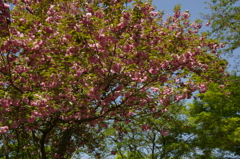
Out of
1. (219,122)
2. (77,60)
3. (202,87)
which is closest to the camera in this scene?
(77,60)

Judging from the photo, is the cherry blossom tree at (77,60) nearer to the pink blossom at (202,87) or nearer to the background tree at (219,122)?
the pink blossom at (202,87)

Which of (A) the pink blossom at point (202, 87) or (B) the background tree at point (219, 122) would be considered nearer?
(A) the pink blossom at point (202, 87)

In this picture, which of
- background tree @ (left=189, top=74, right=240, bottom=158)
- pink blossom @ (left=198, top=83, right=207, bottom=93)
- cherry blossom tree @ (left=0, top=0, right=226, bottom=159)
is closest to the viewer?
cherry blossom tree @ (left=0, top=0, right=226, bottom=159)

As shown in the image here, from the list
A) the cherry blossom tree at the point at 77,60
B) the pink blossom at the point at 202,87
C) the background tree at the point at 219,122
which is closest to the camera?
the cherry blossom tree at the point at 77,60

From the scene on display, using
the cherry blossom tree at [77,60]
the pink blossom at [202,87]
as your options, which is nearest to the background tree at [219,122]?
the pink blossom at [202,87]

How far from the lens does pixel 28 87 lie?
257 inches

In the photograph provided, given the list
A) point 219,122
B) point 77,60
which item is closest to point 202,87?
point 77,60

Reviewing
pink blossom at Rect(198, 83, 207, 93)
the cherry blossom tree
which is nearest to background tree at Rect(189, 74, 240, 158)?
pink blossom at Rect(198, 83, 207, 93)

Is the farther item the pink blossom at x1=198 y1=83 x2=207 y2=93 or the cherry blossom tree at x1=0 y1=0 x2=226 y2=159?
the pink blossom at x1=198 y1=83 x2=207 y2=93

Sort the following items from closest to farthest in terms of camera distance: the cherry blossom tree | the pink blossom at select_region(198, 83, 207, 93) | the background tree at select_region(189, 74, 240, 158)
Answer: the cherry blossom tree
the pink blossom at select_region(198, 83, 207, 93)
the background tree at select_region(189, 74, 240, 158)

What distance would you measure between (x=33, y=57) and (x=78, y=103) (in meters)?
1.95

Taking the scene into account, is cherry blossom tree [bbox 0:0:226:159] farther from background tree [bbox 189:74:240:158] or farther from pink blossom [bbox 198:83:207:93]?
background tree [bbox 189:74:240:158]

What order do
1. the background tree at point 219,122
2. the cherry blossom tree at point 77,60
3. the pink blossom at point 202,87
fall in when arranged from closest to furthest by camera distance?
the cherry blossom tree at point 77,60 → the pink blossom at point 202,87 → the background tree at point 219,122

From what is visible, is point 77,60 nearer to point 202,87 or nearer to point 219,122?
point 202,87
